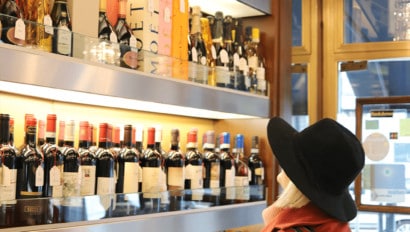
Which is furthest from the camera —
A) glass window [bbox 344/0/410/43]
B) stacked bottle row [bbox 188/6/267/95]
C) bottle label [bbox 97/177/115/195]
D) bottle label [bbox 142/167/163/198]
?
glass window [bbox 344/0/410/43]

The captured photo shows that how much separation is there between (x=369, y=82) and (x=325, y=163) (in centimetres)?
213

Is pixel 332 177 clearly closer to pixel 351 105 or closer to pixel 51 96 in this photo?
pixel 51 96

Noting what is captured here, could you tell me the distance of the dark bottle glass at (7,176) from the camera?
1775 millimetres

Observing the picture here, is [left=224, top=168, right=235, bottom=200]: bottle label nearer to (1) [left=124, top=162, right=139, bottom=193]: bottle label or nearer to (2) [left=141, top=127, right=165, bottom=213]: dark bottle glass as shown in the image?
(2) [left=141, top=127, right=165, bottom=213]: dark bottle glass

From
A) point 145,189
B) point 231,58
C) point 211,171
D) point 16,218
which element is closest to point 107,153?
point 145,189

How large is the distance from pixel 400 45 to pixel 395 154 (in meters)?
0.62

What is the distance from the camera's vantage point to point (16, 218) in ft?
5.92

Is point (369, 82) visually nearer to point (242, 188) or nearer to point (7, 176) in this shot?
point (242, 188)

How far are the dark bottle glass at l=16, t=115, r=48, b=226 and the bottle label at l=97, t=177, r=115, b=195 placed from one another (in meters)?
0.24

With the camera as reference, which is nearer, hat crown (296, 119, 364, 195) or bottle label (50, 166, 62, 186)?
hat crown (296, 119, 364, 195)

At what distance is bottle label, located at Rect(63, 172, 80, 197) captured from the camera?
6.88ft

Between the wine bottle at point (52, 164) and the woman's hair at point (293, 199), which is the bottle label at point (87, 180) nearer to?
the wine bottle at point (52, 164)

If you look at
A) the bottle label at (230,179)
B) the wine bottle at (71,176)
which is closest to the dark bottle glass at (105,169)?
the wine bottle at (71,176)

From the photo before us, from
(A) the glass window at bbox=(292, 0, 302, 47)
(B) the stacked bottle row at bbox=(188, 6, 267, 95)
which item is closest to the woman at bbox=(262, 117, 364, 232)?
(B) the stacked bottle row at bbox=(188, 6, 267, 95)
